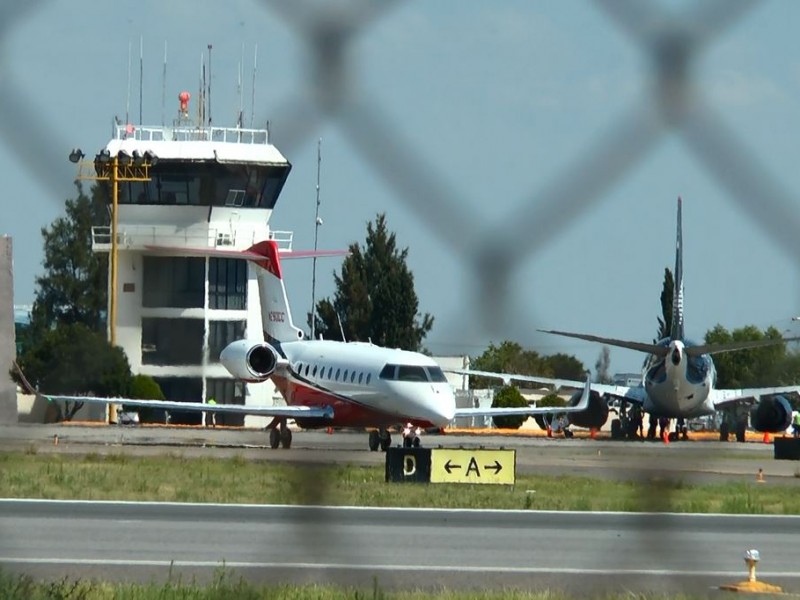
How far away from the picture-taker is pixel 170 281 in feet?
15.9

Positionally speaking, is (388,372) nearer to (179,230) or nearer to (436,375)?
(436,375)

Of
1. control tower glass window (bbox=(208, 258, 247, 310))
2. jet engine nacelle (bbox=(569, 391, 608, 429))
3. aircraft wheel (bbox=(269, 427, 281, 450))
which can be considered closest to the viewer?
control tower glass window (bbox=(208, 258, 247, 310))

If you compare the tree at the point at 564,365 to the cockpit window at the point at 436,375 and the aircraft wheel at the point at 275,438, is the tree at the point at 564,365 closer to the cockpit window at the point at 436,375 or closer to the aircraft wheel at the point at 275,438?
the cockpit window at the point at 436,375

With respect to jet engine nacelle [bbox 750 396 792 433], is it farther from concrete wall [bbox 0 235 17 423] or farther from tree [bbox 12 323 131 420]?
tree [bbox 12 323 131 420]

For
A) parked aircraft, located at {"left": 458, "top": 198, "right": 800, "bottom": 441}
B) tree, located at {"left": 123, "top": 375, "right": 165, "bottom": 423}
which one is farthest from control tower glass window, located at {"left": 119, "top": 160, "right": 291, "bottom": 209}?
parked aircraft, located at {"left": 458, "top": 198, "right": 800, "bottom": 441}

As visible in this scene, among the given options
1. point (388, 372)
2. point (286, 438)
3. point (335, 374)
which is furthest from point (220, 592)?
point (286, 438)

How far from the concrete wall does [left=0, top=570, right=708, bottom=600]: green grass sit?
32.1 inches

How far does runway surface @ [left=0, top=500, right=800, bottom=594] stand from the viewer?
34.9ft

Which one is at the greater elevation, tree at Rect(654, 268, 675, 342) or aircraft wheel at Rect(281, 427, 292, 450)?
tree at Rect(654, 268, 675, 342)

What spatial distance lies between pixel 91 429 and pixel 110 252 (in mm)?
35245

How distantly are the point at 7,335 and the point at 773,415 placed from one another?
38807 millimetres

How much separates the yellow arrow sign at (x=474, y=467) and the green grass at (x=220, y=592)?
10938 millimetres

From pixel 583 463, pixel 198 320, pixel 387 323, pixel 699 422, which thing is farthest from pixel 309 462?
pixel 699 422

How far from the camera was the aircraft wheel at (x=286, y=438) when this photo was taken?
102 ft
